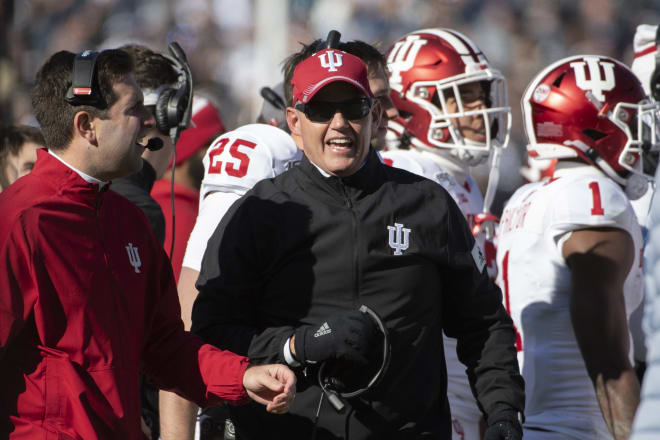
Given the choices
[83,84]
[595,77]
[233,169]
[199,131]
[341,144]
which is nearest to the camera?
[83,84]

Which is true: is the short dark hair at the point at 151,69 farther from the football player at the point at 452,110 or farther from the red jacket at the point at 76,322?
the red jacket at the point at 76,322

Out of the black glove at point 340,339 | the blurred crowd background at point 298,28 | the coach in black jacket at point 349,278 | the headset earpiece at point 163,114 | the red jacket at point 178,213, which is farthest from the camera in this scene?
the blurred crowd background at point 298,28

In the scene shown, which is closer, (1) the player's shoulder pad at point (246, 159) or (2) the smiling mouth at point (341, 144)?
(2) the smiling mouth at point (341, 144)

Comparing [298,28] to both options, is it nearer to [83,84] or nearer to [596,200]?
[596,200]

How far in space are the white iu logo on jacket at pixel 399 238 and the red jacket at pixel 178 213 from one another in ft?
6.44

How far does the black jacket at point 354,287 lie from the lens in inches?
131

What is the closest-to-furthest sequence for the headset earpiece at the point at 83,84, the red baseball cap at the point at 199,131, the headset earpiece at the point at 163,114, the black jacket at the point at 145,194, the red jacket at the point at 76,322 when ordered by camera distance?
the red jacket at the point at 76,322, the headset earpiece at the point at 83,84, the headset earpiece at the point at 163,114, the black jacket at the point at 145,194, the red baseball cap at the point at 199,131

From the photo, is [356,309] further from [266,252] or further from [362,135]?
[362,135]

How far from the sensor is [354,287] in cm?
335

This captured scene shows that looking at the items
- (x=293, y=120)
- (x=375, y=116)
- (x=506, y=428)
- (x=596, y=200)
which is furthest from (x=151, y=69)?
(x=506, y=428)

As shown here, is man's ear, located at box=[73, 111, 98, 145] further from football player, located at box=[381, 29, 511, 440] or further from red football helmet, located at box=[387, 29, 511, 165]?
red football helmet, located at box=[387, 29, 511, 165]

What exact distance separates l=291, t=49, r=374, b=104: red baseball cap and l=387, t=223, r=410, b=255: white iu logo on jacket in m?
0.45

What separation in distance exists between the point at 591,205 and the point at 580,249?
0.18 meters

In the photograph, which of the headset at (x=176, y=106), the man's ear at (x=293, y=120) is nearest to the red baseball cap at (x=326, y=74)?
the man's ear at (x=293, y=120)
